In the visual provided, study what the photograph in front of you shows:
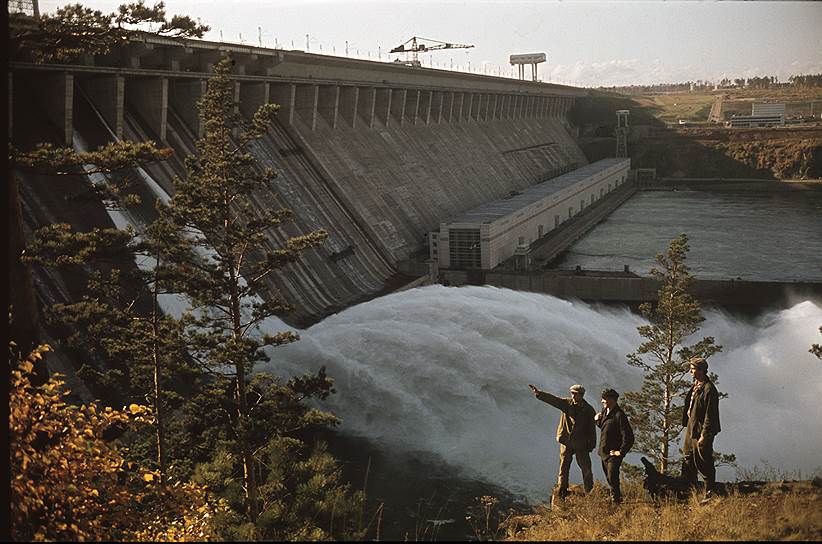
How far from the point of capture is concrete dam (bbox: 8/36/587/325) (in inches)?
909

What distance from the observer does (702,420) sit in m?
9.77

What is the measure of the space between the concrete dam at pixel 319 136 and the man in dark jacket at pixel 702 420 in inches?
633

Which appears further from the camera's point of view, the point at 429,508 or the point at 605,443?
the point at 429,508

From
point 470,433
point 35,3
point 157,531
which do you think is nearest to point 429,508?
point 470,433

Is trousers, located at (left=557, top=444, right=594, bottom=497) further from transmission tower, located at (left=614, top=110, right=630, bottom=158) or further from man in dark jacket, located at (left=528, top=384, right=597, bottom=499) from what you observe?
transmission tower, located at (left=614, top=110, right=630, bottom=158)

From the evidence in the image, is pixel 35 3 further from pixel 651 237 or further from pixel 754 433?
pixel 651 237

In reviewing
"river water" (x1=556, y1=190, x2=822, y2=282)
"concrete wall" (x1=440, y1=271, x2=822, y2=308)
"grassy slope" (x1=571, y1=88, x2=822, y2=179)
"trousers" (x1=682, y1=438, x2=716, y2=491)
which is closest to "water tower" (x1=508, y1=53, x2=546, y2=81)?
"grassy slope" (x1=571, y1=88, x2=822, y2=179)

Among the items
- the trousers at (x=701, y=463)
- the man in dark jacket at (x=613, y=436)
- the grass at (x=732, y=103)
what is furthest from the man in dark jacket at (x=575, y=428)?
the grass at (x=732, y=103)

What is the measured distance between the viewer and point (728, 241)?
51125mm

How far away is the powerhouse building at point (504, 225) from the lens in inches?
1442

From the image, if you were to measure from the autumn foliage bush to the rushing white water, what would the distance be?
9595mm

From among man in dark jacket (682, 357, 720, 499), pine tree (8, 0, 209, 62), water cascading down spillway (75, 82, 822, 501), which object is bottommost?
water cascading down spillway (75, 82, 822, 501)

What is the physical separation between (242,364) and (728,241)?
4435 centimetres

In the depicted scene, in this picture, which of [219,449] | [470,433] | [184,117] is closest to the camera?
[219,449]
